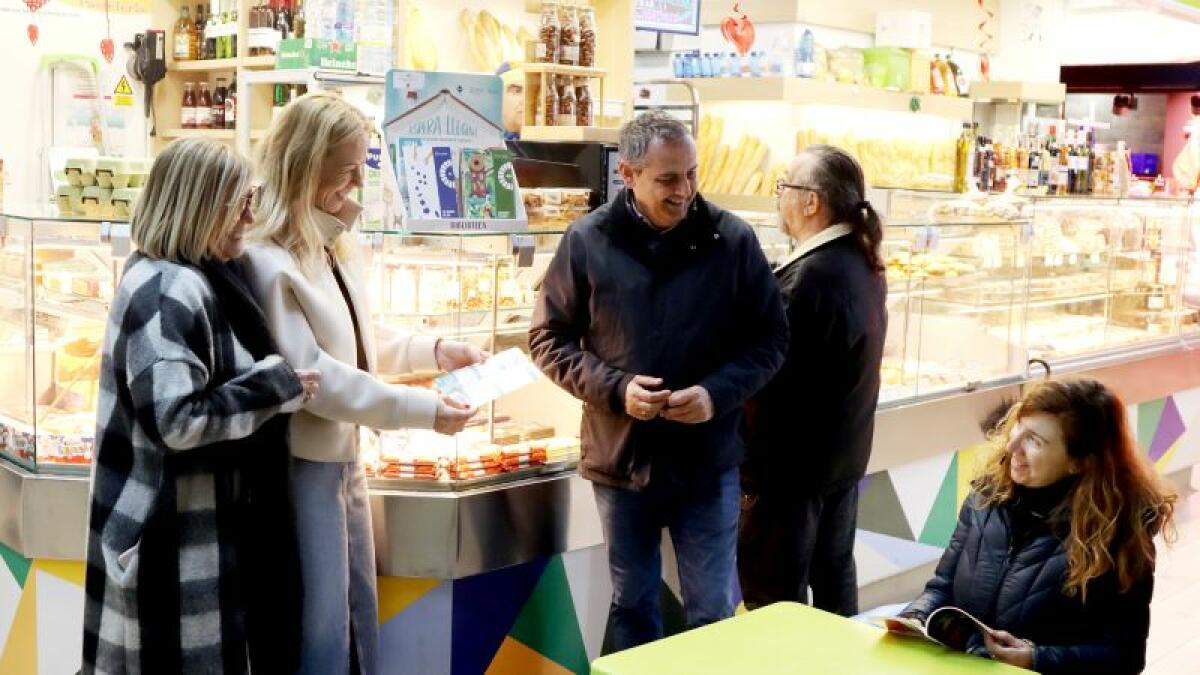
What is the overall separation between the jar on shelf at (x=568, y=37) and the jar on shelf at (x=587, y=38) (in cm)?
6

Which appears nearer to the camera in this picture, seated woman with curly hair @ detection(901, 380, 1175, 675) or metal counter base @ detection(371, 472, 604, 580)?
seated woman with curly hair @ detection(901, 380, 1175, 675)

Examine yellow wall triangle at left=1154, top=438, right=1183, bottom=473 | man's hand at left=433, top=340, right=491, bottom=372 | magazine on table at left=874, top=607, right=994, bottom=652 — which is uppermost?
man's hand at left=433, top=340, right=491, bottom=372

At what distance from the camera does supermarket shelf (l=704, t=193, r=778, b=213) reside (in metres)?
7.56

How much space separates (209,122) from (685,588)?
4977 millimetres

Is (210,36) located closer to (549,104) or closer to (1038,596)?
(549,104)

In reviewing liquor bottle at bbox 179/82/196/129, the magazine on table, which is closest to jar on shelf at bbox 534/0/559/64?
liquor bottle at bbox 179/82/196/129

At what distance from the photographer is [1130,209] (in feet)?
23.0

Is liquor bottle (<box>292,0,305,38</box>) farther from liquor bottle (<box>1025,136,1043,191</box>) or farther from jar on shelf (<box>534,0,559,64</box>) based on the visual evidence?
liquor bottle (<box>1025,136,1043,191</box>)

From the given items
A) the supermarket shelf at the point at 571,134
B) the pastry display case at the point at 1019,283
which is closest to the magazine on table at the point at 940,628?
the pastry display case at the point at 1019,283

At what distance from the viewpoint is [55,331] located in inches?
141

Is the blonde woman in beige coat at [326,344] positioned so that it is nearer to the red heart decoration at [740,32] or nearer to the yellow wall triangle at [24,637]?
the yellow wall triangle at [24,637]

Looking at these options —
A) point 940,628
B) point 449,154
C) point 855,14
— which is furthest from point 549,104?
point 940,628

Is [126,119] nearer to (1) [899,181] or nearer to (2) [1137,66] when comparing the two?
(1) [899,181]

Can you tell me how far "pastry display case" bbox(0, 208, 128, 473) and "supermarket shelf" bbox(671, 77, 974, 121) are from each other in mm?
4661
